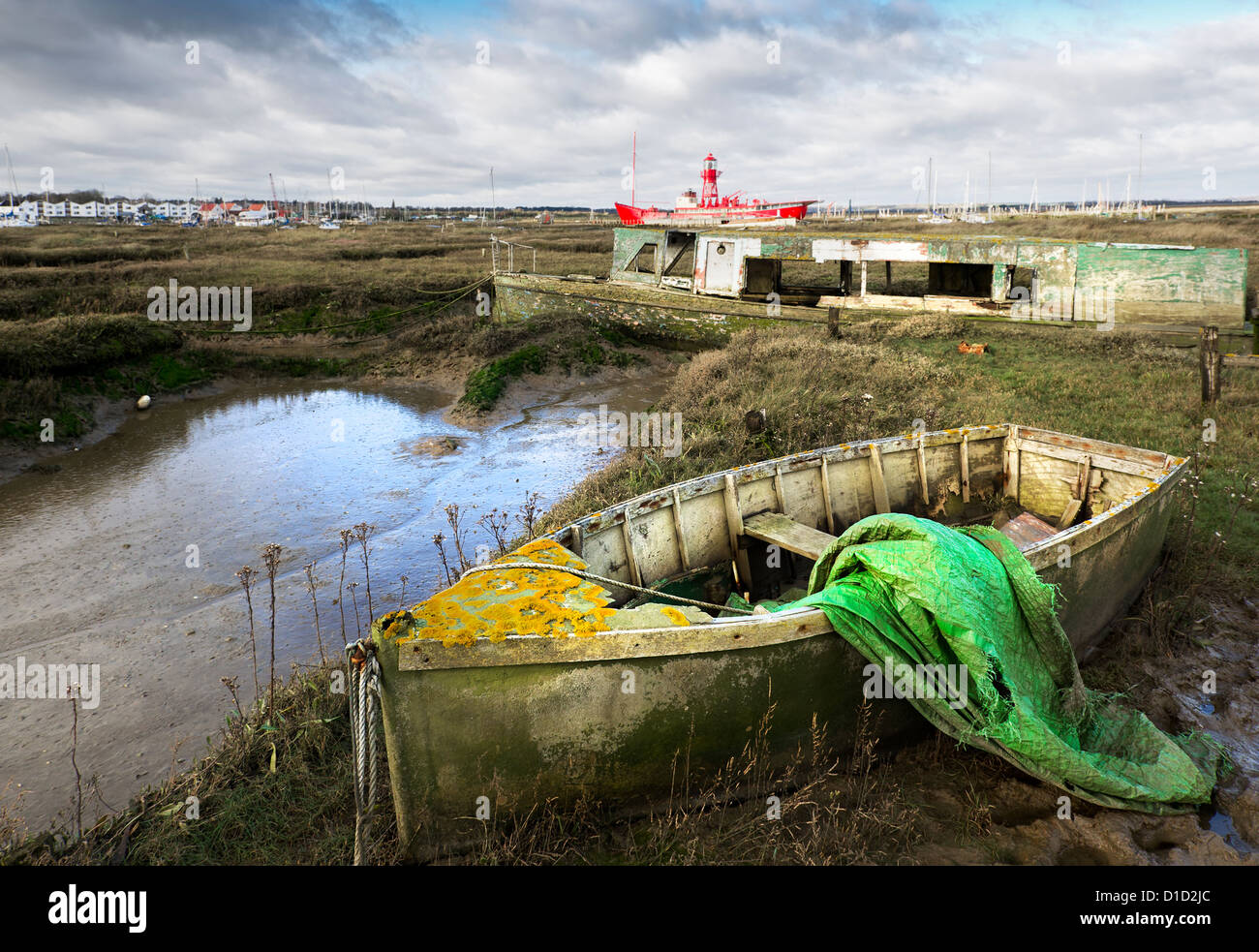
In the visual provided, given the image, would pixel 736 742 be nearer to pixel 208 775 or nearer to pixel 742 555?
pixel 742 555

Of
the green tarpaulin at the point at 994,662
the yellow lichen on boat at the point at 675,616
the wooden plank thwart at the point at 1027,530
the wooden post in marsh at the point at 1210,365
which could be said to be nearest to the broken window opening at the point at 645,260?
the wooden post in marsh at the point at 1210,365

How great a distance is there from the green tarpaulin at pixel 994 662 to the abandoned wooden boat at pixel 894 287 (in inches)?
467

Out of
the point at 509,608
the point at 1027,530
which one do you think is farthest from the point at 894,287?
the point at 509,608

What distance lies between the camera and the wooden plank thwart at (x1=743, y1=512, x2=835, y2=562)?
18.4 feet

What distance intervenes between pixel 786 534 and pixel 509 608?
9.03ft

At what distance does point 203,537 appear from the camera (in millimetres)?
8266

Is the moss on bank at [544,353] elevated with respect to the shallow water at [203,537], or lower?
elevated

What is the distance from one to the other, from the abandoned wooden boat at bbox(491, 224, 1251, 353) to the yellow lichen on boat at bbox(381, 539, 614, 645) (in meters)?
12.8

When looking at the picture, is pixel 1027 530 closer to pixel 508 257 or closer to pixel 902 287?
pixel 902 287

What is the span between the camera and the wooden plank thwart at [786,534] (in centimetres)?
560

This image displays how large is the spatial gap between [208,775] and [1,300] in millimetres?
17225

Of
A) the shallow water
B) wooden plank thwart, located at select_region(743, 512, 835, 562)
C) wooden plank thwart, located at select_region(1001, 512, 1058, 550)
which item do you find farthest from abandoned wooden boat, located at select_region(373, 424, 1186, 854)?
the shallow water

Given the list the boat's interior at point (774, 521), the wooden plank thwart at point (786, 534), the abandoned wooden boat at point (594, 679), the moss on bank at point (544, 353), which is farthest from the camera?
the moss on bank at point (544, 353)

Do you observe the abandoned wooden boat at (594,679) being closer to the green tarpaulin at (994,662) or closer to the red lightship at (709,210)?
the green tarpaulin at (994,662)
